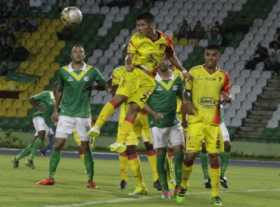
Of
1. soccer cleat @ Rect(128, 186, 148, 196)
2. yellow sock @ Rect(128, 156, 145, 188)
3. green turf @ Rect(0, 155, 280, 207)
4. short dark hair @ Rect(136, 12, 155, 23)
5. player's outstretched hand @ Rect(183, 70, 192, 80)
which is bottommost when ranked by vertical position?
green turf @ Rect(0, 155, 280, 207)

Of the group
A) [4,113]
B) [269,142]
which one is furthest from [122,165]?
[4,113]

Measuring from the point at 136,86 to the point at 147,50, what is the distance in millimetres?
552

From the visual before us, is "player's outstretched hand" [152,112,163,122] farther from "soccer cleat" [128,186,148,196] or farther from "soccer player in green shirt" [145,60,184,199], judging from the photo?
"soccer cleat" [128,186,148,196]

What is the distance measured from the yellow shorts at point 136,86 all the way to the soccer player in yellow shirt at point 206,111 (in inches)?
26.1

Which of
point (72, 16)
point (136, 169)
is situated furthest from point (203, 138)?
point (72, 16)

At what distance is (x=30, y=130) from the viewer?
36.4m

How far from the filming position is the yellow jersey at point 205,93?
13539mm

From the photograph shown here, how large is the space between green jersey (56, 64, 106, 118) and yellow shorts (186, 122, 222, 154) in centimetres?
286

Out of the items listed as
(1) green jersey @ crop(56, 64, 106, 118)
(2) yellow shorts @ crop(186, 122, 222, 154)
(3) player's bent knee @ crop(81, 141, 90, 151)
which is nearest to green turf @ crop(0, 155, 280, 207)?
(3) player's bent knee @ crop(81, 141, 90, 151)

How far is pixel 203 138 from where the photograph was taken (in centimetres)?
1349

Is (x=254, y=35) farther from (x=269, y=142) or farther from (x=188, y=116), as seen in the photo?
(x=188, y=116)

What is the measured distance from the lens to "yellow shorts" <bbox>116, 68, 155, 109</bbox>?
13.5 m

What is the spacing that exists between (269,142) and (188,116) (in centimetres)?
1950

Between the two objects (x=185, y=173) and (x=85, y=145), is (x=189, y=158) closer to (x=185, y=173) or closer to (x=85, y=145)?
(x=185, y=173)
